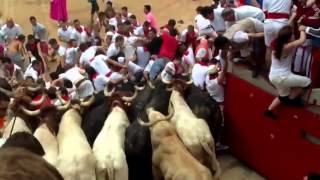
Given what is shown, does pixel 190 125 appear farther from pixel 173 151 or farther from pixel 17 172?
pixel 17 172

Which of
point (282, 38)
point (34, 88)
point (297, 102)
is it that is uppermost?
point (282, 38)

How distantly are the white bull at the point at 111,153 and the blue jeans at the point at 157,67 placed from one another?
281 cm

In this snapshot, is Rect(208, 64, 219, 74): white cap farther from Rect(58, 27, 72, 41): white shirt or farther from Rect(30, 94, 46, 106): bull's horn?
Rect(58, 27, 72, 41): white shirt

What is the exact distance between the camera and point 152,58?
12008mm

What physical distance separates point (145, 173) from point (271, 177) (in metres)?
1.84

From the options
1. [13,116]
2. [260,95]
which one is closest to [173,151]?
[260,95]

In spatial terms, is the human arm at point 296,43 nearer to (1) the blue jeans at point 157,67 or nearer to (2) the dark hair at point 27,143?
(1) the blue jeans at point 157,67

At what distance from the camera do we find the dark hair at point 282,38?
7.17m

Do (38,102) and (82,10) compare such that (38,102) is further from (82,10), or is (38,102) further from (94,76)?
(82,10)

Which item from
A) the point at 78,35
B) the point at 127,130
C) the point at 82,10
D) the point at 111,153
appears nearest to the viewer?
the point at 111,153

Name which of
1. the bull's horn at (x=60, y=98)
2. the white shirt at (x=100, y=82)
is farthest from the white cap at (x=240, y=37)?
the white shirt at (x=100, y=82)

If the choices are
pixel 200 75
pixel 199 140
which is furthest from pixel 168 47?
pixel 199 140

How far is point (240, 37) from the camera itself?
8.34 metres

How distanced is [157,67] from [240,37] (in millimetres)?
2864
